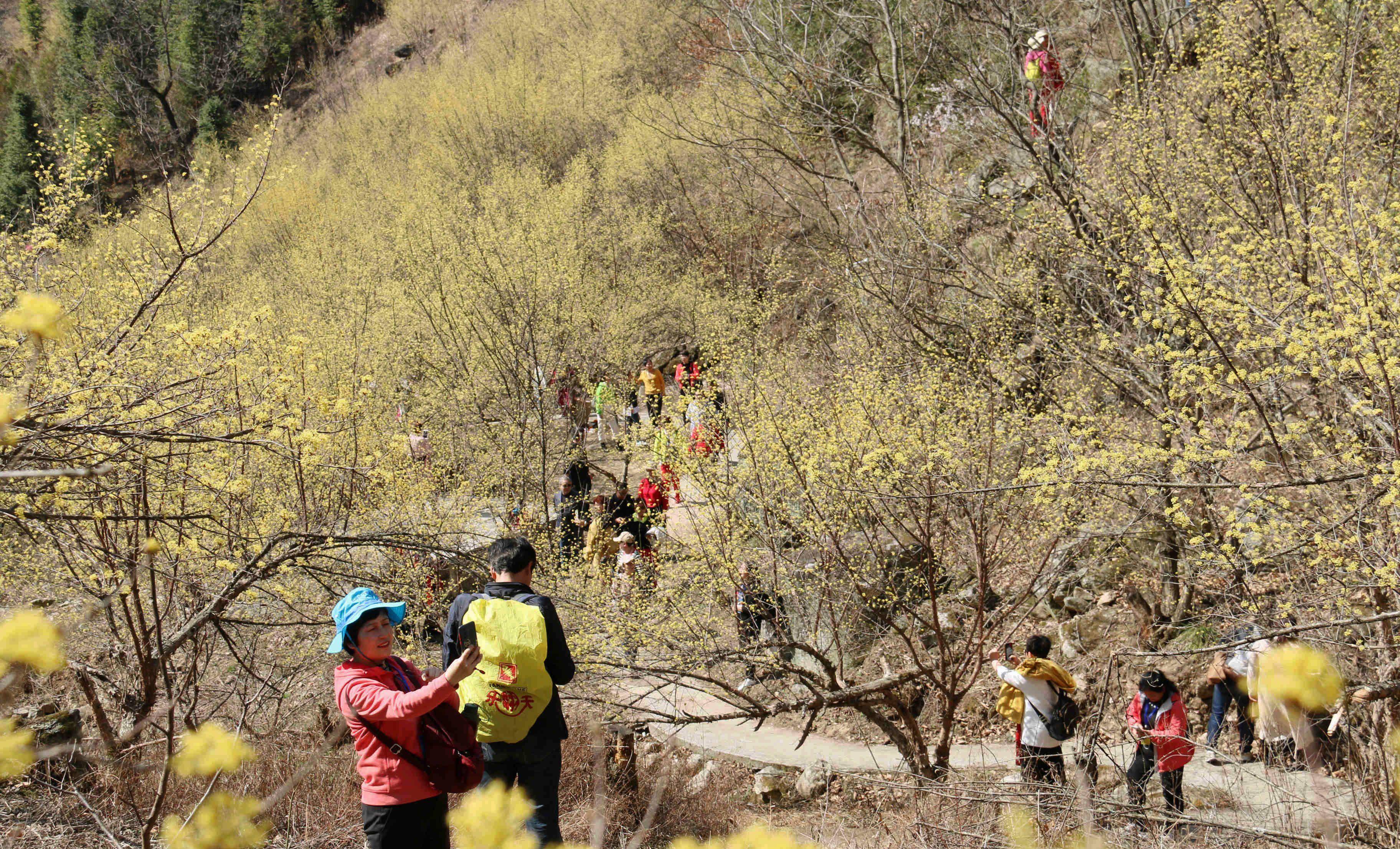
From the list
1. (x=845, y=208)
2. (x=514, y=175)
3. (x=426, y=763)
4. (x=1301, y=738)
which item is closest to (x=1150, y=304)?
(x=1301, y=738)

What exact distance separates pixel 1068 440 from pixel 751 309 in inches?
486

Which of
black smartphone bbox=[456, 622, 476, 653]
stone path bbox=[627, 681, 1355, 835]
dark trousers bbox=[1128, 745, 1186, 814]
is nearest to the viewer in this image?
black smartphone bbox=[456, 622, 476, 653]

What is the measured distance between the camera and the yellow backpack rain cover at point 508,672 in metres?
3.17

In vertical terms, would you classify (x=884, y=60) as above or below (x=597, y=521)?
above

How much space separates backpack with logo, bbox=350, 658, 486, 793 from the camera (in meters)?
2.89

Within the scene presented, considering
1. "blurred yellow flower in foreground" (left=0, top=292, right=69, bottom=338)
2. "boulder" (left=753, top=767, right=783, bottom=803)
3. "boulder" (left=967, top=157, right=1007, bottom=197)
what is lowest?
"boulder" (left=753, top=767, right=783, bottom=803)

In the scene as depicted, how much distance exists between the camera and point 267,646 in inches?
314

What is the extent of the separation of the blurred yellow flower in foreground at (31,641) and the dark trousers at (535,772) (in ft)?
6.20

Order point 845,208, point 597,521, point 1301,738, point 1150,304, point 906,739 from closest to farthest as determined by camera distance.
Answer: point 1301,738 < point 906,739 < point 1150,304 < point 597,521 < point 845,208

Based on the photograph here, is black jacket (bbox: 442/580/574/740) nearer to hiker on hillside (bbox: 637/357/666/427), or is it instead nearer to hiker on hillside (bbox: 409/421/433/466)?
hiker on hillside (bbox: 409/421/433/466)

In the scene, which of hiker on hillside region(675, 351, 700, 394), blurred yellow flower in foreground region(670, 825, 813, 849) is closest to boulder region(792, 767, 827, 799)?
hiker on hillside region(675, 351, 700, 394)

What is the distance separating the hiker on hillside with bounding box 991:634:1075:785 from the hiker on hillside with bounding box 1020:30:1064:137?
16.5ft

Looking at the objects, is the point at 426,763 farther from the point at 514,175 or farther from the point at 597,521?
the point at 514,175

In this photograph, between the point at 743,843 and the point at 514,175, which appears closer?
the point at 743,843
